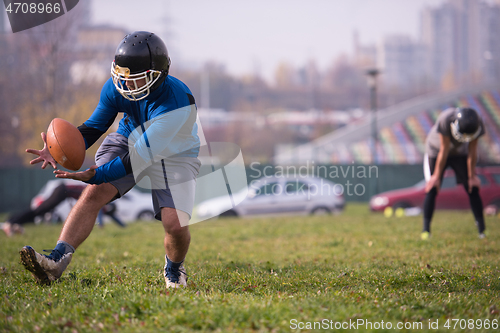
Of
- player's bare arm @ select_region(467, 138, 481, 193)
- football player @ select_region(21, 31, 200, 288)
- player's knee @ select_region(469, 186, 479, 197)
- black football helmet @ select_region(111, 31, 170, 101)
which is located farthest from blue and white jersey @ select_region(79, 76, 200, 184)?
player's knee @ select_region(469, 186, 479, 197)

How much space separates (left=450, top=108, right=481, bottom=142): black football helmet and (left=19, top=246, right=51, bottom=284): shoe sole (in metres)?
5.35

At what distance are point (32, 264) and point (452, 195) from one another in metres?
15.4

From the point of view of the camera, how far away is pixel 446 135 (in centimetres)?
619

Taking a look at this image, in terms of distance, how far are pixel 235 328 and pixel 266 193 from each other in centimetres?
1397

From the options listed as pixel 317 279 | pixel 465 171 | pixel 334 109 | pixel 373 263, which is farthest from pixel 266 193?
pixel 334 109

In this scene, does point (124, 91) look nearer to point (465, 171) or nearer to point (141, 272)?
point (141, 272)

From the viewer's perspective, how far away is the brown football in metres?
3.39

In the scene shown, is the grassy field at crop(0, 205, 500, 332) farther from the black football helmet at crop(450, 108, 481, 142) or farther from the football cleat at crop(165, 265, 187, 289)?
the black football helmet at crop(450, 108, 481, 142)

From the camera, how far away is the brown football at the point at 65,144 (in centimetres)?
339

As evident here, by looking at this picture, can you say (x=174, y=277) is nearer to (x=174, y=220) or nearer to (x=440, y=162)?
(x=174, y=220)

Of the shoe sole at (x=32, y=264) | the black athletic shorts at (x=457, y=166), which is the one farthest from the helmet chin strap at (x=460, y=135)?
the shoe sole at (x=32, y=264)

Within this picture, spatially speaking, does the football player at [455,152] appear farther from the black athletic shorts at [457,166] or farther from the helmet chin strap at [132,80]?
the helmet chin strap at [132,80]

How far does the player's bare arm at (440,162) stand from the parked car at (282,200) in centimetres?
962

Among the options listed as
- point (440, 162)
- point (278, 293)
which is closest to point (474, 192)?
point (440, 162)
